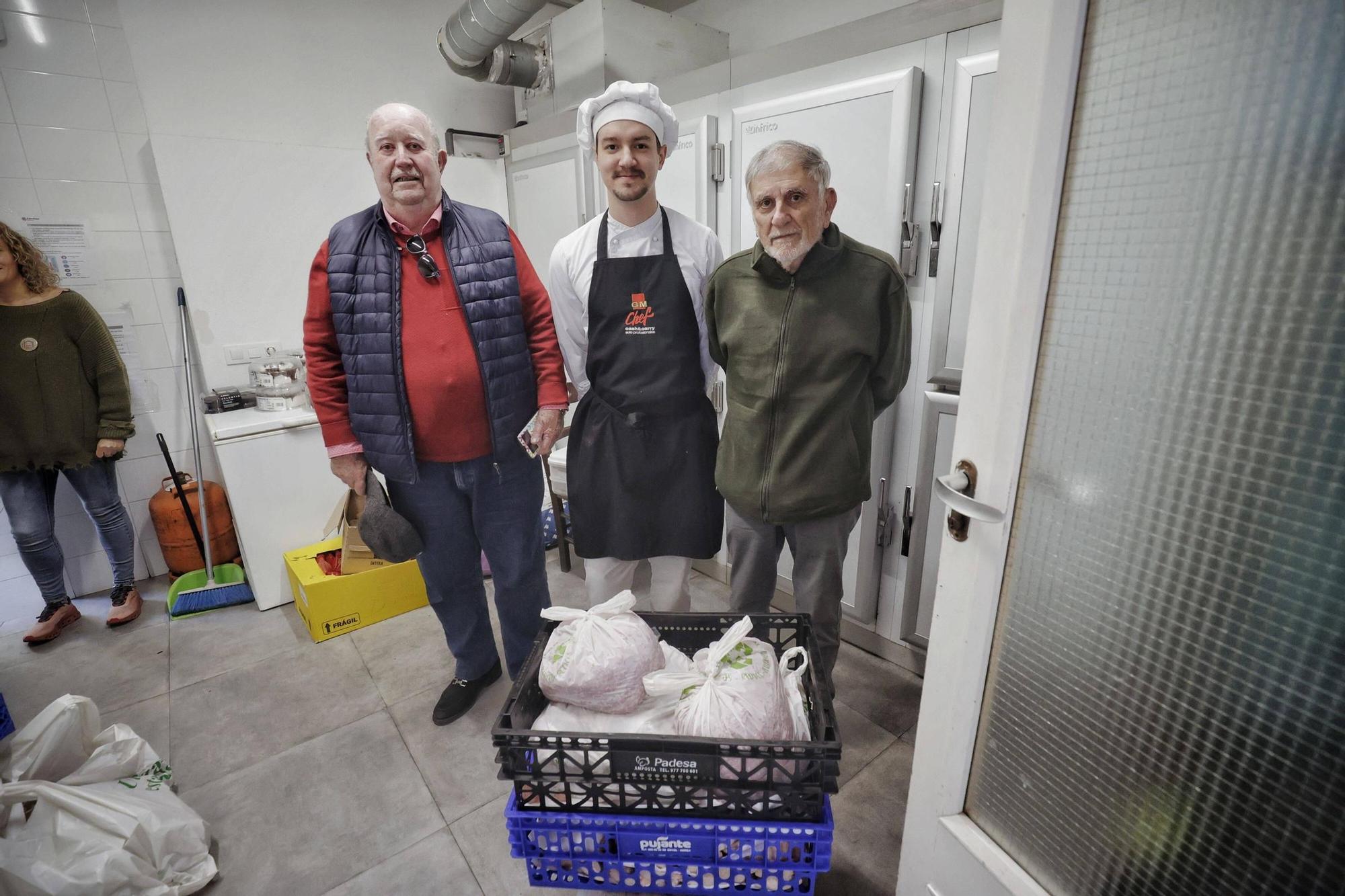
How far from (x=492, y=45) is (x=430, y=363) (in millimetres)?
1902

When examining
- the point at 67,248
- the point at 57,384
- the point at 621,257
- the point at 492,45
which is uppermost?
the point at 492,45

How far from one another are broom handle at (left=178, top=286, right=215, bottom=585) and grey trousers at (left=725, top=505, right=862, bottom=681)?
2.32 meters

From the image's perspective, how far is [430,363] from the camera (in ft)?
5.36

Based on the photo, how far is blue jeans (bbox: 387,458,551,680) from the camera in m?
1.79

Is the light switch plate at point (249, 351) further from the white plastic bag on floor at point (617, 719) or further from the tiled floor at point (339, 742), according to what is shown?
the white plastic bag on floor at point (617, 719)

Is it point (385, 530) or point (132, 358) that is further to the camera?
point (132, 358)

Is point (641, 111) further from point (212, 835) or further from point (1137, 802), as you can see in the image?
point (212, 835)

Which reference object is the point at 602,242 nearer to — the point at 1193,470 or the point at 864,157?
the point at 864,157

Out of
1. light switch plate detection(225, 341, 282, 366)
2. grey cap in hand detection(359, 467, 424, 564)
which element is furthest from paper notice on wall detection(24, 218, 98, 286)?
grey cap in hand detection(359, 467, 424, 564)

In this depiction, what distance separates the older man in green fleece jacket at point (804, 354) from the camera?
56.7 inches

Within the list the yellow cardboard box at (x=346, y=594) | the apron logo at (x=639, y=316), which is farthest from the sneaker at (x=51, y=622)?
the apron logo at (x=639, y=316)

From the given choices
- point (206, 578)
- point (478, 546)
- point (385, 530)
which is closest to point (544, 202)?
point (478, 546)

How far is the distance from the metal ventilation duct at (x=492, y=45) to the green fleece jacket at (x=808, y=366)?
178 centimetres

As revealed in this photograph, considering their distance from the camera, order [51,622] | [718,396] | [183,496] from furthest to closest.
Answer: [183,496]
[51,622]
[718,396]
